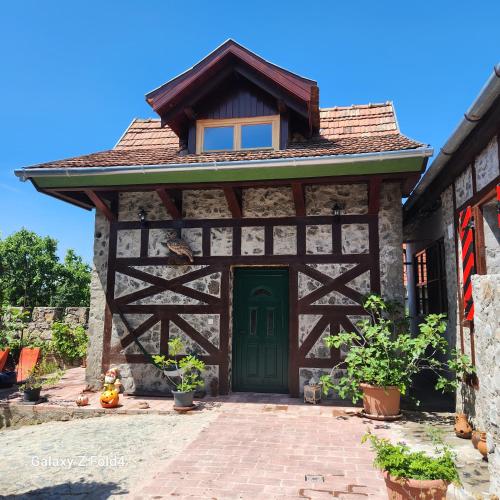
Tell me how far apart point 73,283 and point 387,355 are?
61.0 ft

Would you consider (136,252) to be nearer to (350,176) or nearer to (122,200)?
(122,200)

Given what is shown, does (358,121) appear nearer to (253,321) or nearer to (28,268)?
(253,321)

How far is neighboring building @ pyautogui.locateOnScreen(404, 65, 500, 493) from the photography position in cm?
303

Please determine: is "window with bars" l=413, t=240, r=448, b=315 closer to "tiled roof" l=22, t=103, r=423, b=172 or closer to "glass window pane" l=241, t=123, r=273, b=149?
"tiled roof" l=22, t=103, r=423, b=172

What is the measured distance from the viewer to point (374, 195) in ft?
22.3

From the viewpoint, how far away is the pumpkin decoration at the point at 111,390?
21.5 feet

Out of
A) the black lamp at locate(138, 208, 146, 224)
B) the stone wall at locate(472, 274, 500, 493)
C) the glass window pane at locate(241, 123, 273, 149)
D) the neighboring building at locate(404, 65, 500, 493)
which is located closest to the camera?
the stone wall at locate(472, 274, 500, 493)

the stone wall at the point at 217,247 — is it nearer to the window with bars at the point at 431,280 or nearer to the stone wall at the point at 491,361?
the window with bars at the point at 431,280

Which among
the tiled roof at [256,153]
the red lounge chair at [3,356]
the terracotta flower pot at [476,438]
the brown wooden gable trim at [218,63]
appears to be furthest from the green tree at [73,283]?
the terracotta flower pot at [476,438]

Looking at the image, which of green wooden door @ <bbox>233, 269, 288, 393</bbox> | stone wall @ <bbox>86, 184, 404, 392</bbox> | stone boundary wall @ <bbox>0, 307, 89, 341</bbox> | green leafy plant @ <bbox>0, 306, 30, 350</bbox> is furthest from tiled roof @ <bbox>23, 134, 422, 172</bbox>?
stone boundary wall @ <bbox>0, 307, 89, 341</bbox>

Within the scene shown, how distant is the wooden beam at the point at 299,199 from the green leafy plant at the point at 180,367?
9.60 feet

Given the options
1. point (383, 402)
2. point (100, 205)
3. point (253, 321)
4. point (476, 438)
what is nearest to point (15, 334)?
point (100, 205)

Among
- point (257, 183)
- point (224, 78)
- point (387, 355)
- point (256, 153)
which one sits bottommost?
point (387, 355)

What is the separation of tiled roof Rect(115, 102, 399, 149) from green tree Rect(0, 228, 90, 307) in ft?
42.3
